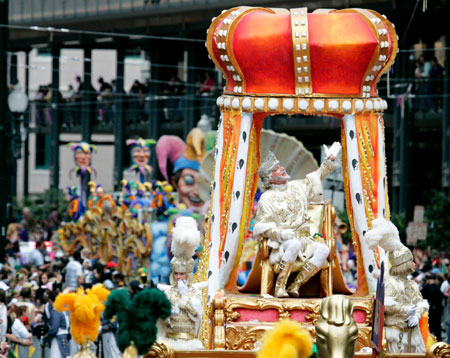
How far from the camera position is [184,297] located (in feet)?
49.9

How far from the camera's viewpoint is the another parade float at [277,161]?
16391mm

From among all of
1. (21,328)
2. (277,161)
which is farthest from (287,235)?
(21,328)

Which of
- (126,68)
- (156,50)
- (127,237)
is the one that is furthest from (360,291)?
(126,68)

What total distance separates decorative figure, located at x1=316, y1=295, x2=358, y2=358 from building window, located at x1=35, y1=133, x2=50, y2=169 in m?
63.3

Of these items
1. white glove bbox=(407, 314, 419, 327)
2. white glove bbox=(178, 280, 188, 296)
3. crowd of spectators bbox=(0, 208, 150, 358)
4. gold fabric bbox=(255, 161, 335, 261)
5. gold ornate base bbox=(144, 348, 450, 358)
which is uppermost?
gold fabric bbox=(255, 161, 335, 261)

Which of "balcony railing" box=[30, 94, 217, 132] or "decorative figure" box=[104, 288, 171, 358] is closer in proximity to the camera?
"decorative figure" box=[104, 288, 171, 358]

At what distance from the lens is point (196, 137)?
38.2m

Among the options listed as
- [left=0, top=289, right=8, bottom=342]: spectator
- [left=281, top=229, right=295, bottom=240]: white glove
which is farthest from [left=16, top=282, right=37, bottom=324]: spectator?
[left=281, top=229, right=295, bottom=240]: white glove

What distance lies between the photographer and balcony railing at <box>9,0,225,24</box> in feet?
177

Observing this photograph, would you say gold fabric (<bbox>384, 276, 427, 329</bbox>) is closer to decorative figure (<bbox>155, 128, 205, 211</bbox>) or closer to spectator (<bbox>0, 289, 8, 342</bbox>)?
spectator (<bbox>0, 289, 8, 342</bbox>)

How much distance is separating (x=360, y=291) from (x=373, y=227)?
1.41 meters

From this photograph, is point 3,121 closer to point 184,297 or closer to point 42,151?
point 184,297

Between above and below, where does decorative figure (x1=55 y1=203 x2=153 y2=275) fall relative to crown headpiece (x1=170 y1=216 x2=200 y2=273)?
below

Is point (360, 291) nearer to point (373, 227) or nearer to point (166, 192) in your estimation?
point (373, 227)
